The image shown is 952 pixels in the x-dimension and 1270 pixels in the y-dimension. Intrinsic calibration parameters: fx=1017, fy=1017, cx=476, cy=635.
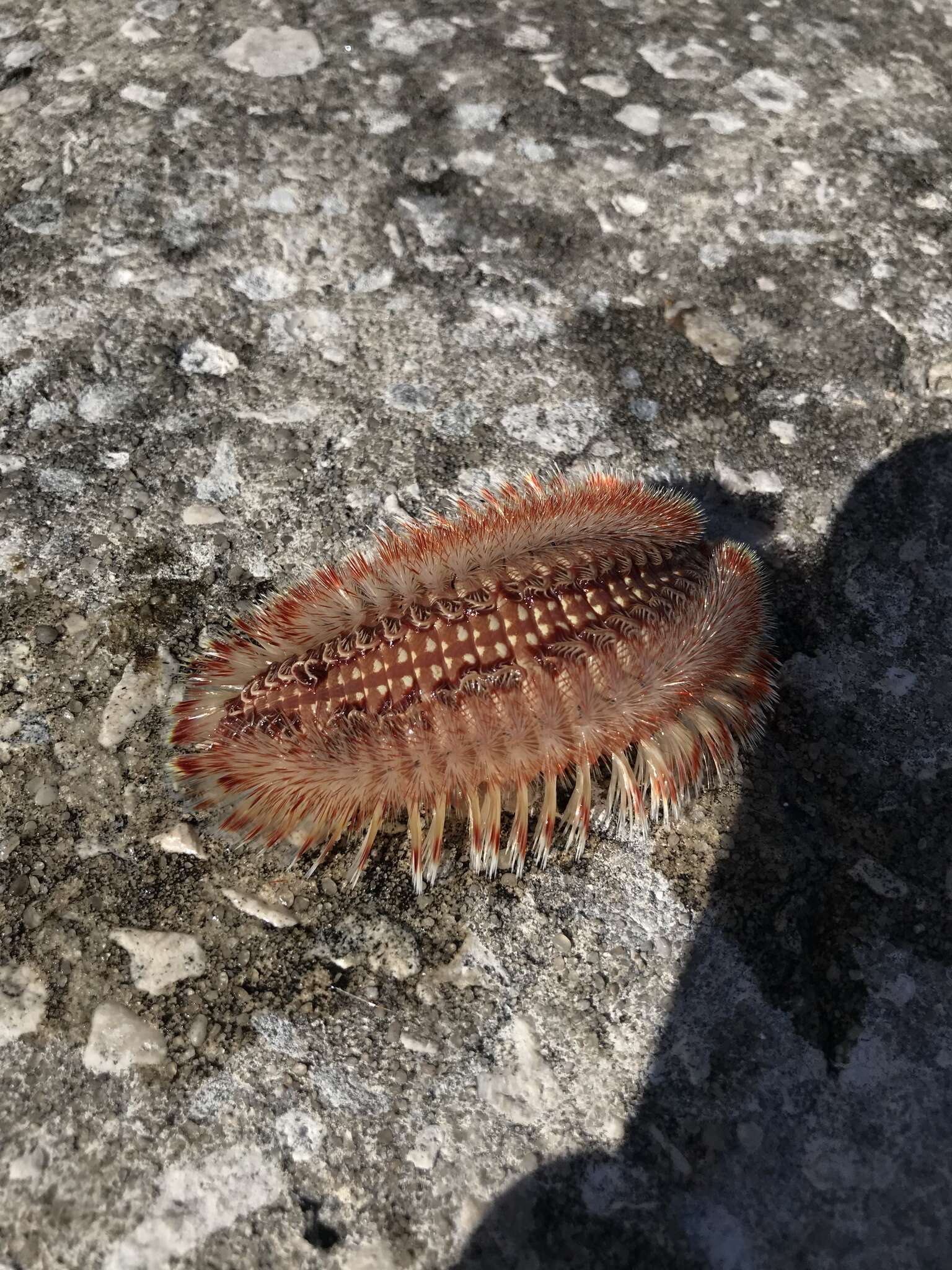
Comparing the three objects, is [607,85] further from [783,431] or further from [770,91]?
[783,431]

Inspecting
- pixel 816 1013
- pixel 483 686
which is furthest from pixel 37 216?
pixel 816 1013

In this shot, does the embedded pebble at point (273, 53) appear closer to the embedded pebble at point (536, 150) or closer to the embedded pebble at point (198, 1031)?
the embedded pebble at point (536, 150)

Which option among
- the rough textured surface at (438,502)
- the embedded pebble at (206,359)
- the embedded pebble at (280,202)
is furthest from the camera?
the embedded pebble at (280,202)

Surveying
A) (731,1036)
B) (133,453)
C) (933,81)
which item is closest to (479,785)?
(731,1036)

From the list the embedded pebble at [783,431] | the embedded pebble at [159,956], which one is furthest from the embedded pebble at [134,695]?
the embedded pebble at [783,431]

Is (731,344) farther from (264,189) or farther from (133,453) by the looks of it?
(133,453)

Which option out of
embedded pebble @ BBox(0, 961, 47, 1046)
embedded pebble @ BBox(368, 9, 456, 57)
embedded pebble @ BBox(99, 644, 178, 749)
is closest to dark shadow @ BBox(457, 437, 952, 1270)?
embedded pebble @ BBox(0, 961, 47, 1046)
